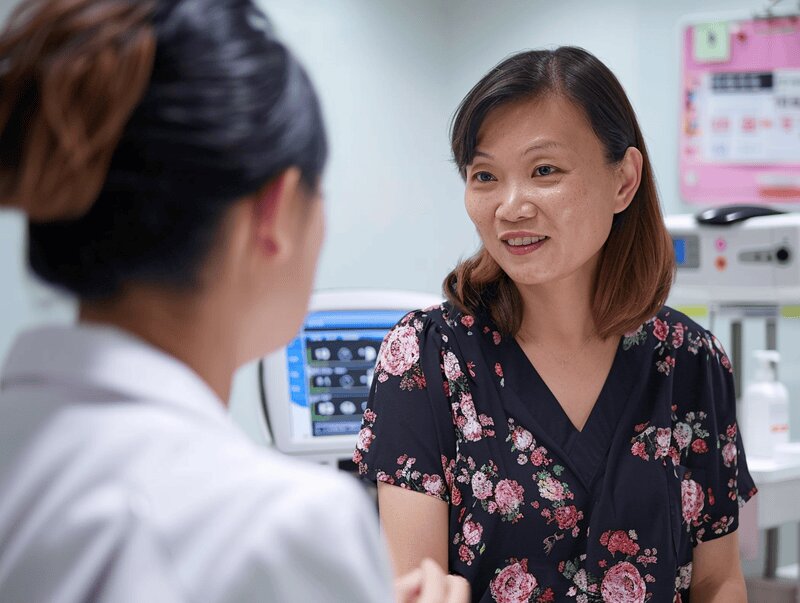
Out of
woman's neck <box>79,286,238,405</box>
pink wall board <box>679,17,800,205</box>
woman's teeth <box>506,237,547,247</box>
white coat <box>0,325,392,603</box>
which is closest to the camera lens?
white coat <box>0,325,392,603</box>

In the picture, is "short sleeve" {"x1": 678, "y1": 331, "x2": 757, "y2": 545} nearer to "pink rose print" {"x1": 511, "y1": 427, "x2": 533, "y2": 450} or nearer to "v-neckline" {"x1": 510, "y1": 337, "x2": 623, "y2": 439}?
"v-neckline" {"x1": 510, "y1": 337, "x2": 623, "y2": 439}

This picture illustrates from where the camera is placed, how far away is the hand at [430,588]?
81 cm

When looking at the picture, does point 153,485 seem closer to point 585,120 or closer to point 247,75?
point 247,75

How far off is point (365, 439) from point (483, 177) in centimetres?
46

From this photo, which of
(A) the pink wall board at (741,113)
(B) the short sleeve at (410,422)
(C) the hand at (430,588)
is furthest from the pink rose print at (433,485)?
(A) the pink wall board at (741,113)

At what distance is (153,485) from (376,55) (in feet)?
12.1

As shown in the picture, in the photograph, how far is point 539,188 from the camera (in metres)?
1.59

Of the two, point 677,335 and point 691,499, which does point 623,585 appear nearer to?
point 691,499

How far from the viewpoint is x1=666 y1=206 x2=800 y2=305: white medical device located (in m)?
2.41

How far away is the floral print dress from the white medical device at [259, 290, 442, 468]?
82 cm

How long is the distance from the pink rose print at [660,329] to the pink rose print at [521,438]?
0.30 metres

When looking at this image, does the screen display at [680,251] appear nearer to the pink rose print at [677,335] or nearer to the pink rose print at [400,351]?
the pink rose print at [677,335]

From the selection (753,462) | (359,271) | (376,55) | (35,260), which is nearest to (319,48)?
(376,55)

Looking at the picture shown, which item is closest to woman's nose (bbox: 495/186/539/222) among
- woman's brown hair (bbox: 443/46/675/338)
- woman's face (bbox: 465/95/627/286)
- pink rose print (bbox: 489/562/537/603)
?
woman's face (bbox: 465/95/627/286)
